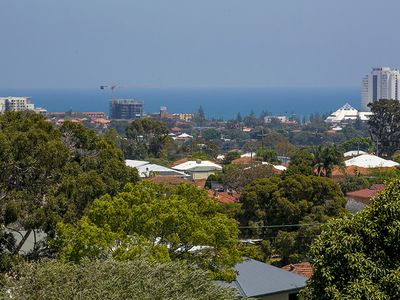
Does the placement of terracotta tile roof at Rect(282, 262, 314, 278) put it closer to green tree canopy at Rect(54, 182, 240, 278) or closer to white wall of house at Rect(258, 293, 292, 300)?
white wall of house at Rect(258, 293, 292, 300)

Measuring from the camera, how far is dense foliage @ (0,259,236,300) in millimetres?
10961

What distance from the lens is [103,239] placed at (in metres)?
14.4

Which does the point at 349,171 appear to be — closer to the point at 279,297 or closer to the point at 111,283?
the point at 279,297

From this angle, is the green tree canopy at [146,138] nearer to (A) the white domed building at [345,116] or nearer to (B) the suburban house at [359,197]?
(B) the suburban house at [359,197]

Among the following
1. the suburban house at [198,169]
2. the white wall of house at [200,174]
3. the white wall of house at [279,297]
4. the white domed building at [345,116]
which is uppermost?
the white wall of house at [279,297]

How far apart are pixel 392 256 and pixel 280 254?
14.1 metres

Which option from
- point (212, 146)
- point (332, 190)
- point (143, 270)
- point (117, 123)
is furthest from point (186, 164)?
point (117, 123)

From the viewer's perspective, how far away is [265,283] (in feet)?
56.2

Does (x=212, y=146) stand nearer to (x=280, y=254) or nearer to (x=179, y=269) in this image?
(x=280, y=254)

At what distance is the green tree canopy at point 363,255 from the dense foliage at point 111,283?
1.41 metres

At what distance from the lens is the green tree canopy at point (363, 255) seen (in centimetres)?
1142

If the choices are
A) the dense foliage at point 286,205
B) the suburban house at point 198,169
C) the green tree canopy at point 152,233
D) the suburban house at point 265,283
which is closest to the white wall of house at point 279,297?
the suburban house at point 265,283

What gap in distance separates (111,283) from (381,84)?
18185 cm

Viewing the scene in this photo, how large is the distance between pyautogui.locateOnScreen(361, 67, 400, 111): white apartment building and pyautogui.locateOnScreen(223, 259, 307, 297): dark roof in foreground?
542 ft
